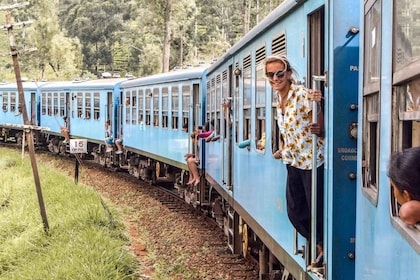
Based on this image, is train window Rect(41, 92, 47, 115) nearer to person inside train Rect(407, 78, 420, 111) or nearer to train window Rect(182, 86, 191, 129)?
train window Rect(182, 86, 191, 129)

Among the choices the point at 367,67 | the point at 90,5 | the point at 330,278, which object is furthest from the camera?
the point at 90,5

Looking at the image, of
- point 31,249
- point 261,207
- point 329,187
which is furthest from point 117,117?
point 329,187

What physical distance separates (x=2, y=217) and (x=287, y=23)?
28.7ft

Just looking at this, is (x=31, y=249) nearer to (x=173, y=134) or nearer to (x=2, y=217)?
(x=2, y=217)

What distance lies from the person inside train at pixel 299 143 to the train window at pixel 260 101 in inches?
61.6

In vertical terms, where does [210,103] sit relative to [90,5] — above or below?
below

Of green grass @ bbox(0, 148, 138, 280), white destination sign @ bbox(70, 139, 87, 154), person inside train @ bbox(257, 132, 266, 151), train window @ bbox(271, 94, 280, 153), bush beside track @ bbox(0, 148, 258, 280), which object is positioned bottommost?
bush beside track @ bbox(0, 148, 258, 280)

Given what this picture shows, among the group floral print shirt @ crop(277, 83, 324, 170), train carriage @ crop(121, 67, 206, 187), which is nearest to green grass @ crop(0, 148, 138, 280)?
train carriage @ crop(121, 67, 206, 187)

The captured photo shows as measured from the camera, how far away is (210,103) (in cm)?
1194

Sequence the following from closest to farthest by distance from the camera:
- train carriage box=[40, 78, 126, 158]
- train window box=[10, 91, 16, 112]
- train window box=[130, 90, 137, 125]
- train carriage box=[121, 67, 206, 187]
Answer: train carriage box=[121, 67, 206, 187], train window box=[130, 90, 137, 125], train carriage box=[40, 78, 126, 158], train window box=[10, 91, 16, 112]

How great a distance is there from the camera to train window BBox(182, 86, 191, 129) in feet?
47.0

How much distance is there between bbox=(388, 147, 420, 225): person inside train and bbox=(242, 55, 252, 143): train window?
4.66 meters

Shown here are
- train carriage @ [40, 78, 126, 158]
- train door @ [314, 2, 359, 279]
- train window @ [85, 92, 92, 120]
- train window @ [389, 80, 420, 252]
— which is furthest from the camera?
train window @ [85, 92, 92, 120]

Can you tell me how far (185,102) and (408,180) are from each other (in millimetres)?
12268
